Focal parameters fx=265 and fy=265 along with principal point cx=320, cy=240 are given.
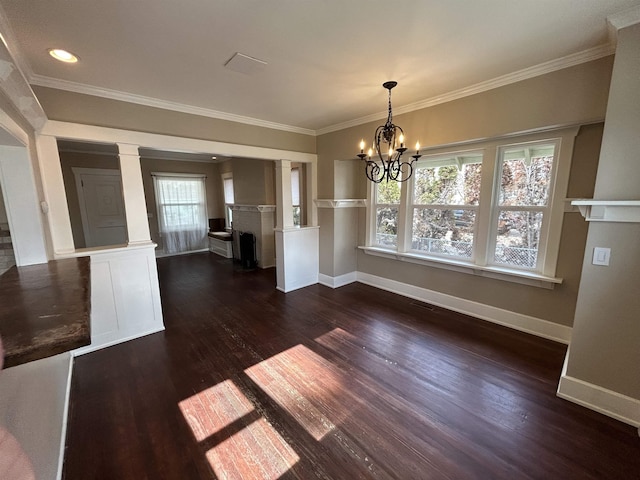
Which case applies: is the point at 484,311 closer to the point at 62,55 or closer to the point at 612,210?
the point at 612,210

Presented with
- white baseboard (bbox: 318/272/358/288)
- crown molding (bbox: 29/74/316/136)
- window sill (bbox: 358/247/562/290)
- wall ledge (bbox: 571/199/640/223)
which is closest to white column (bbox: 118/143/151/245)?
crown molding (bbox: 29/74/316/136)

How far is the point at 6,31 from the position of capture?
165 centimetres

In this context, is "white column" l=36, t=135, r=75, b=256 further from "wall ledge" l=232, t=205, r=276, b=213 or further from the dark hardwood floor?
"wall ledge" l=232, t=205, r=276, b=213

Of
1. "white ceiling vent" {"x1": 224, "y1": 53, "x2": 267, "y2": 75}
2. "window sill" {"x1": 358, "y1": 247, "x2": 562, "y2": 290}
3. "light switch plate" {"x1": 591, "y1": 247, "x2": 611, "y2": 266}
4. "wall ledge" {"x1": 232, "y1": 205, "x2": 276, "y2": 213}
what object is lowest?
"window sill" {"x1": 358, "y1": 247, "x2": 562, "y2": 290}

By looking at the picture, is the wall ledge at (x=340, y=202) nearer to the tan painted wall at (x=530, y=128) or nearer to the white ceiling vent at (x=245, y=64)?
the tan painted wall at (x=530, y=128)

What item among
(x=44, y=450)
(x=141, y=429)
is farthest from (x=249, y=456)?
(x=44, y=450)

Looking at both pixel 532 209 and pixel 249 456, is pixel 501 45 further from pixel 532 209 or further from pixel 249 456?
pixel 249 456

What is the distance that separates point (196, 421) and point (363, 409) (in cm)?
119

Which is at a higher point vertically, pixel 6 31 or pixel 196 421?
pixel 6 31

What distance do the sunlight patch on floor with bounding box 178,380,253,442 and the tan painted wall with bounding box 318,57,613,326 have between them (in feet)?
9.22

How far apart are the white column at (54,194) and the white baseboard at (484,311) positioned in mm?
3970

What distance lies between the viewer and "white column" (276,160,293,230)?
419cm

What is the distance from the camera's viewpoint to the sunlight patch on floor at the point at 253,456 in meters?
1.50

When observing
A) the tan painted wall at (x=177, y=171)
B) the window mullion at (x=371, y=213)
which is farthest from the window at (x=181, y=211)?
the window mullion at (x=371, y=213)
